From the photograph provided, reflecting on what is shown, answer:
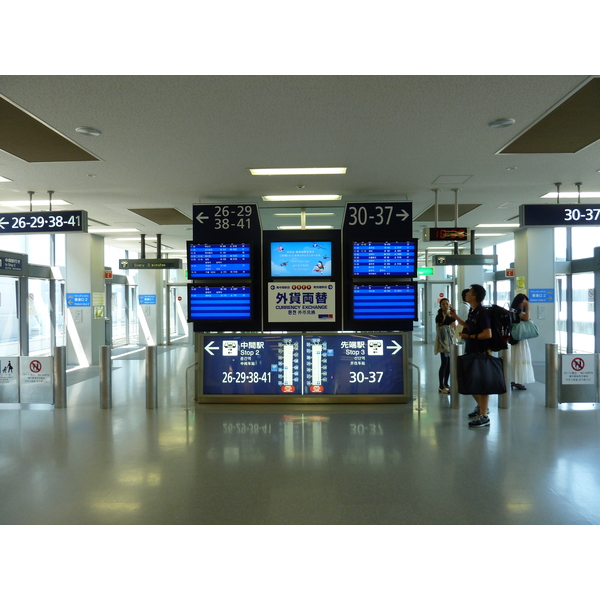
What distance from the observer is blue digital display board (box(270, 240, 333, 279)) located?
7.52m

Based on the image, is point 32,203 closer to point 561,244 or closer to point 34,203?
point 34,203

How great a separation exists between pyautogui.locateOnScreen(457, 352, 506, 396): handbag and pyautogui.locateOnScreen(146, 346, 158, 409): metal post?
15.1ft

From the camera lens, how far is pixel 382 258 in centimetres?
737

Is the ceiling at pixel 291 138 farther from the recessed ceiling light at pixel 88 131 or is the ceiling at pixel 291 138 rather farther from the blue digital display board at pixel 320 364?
the blue digital display board at pixel 320 364

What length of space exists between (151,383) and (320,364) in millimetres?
2712

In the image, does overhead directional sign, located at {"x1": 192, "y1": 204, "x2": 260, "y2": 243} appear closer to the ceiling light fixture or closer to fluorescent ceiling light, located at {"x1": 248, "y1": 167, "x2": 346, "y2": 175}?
fluorescent ceiling light, located at {"x1": 248, "y1": 167, "x2": 346, "y2": 175}

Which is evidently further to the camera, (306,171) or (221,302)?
(221,302)

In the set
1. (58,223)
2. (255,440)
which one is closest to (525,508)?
(255,440)

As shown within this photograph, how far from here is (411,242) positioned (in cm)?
737

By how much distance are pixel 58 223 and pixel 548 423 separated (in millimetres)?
7133

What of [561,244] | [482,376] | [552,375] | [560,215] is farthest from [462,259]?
[561,244]

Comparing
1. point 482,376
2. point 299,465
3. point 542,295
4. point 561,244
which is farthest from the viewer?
point 561,244

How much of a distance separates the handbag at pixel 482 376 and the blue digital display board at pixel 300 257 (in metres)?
2.79

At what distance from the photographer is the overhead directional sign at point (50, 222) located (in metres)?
6.32
